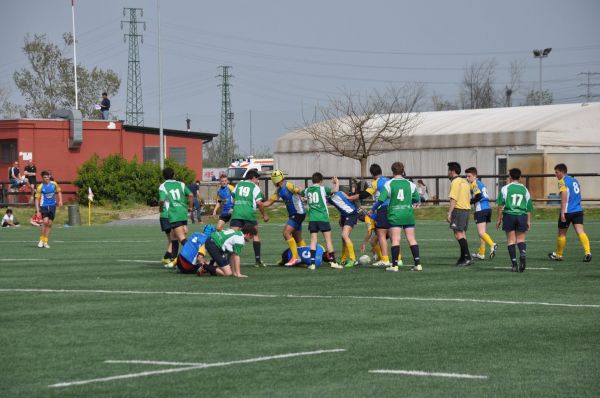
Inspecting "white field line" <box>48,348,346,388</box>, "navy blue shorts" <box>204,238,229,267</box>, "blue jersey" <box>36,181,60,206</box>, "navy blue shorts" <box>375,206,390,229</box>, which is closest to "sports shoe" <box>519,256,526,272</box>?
"navy blue shorts" <box>375,206,390,229</box>

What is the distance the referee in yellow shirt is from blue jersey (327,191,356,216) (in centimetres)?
196

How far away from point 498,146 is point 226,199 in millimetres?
32913

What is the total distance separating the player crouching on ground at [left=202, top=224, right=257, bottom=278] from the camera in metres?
18.9

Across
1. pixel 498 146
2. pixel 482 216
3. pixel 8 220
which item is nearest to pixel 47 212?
pixel 482 216

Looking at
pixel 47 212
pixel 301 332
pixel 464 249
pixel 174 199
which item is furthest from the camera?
pixel 47 212

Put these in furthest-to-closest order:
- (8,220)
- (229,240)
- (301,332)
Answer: (8,220)
(229,240)
(301,332)

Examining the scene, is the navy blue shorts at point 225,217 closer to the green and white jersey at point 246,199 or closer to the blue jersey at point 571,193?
the green and white jersey at point 246,199

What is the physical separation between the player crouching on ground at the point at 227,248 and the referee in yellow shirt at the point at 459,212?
168 inches

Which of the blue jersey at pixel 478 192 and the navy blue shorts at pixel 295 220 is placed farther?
the blue jersey at pixel 478 192

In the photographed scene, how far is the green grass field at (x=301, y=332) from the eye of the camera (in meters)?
9.39

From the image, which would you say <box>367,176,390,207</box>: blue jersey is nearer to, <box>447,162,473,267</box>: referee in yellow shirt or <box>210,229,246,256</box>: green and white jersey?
<box>447,162,473,267</box>: referee in yellow shirt

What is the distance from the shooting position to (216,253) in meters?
19.1

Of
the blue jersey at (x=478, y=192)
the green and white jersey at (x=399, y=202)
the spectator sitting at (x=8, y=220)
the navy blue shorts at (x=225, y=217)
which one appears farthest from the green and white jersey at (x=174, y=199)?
the spectator sitting at (x=8, y=220)

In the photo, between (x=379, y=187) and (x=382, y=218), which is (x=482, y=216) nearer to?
(x=382, y=218)
